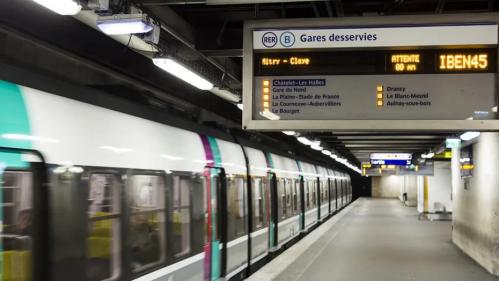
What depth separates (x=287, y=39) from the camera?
5141 millimetres

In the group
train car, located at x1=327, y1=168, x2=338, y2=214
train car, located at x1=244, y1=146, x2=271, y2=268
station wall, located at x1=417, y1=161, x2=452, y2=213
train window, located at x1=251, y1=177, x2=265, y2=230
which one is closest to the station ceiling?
train car, located at x1=244, y1=146, x2=271, y2=268

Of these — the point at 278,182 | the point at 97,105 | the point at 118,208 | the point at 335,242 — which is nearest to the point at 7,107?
the point at 97,105

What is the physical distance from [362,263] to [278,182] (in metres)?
2.67

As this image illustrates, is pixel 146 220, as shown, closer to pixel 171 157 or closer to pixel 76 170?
pixel 171 157

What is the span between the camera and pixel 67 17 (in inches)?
229

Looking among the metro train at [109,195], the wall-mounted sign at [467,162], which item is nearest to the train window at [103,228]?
the metro train at [109,195]

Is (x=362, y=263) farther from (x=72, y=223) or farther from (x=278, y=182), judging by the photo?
(x=72, y=223)

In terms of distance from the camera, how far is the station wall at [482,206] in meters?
9.77

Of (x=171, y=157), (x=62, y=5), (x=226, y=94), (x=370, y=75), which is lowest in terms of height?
(x=171, y=157)

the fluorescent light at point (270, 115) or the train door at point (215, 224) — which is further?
the train door at point (215, 224)

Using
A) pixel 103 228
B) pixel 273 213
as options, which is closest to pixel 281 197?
pixel 273 213

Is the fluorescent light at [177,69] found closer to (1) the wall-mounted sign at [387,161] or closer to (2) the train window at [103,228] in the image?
(2) the train window at [103,228]

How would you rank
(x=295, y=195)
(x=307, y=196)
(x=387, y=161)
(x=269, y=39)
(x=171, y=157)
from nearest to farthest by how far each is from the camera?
1. (x=269, y=39)
2. (x=171, y=157)
3. (x=295, y=195)
4. (x=307, y=196)
5. (x=387, y=161)

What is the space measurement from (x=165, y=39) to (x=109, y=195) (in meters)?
2.50
